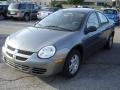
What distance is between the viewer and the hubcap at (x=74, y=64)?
18.7 ft

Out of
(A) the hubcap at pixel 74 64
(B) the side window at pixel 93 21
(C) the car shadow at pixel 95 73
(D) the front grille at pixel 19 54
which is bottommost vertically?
(C) the car shadow at pixel 95 73

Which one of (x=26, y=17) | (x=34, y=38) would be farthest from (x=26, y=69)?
(x=26, y=17)

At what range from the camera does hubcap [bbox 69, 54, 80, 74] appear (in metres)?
5.70

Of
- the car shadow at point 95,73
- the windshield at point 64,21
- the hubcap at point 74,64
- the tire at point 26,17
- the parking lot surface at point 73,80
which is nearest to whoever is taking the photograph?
the parking lot surface at point 73,80

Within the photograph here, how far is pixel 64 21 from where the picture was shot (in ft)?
21.5

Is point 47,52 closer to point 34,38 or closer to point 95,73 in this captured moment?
point 34,38

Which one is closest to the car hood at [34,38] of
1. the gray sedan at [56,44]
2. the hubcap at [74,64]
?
the gray sedan at [56,44]

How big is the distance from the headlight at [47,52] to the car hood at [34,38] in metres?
0.11

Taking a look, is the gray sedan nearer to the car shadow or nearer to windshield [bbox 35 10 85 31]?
windshield [bbox 35 10 85 31]

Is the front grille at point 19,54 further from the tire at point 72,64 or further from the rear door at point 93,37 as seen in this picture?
the rear door at point 93,37

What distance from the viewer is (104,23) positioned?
7.84 metres

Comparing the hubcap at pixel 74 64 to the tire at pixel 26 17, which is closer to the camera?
the hubcap at pixel 74 64

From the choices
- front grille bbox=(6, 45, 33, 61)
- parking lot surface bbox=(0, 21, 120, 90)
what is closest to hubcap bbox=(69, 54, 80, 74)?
parking lot surface bbox=(0, 21, 120, 90)

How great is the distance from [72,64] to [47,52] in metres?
0.85
